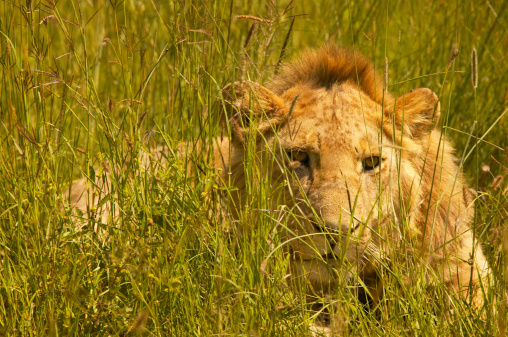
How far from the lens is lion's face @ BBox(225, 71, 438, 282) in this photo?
3.01 meters

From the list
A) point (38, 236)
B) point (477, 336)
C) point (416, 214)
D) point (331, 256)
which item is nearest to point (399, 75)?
point (416, 214)

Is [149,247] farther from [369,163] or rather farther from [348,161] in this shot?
[369,163]

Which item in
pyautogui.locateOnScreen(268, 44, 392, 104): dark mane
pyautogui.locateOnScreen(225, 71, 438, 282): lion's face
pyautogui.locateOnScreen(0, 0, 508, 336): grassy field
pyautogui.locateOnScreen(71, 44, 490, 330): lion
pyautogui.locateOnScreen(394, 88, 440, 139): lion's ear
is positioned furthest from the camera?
pyautogui.locateOnScreen(268, 44, 392, 104): dark mane

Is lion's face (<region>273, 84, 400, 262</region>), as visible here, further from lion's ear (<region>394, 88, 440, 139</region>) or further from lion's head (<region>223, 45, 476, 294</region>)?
lion's ear (<region>394, 88, 440, 139</region>)

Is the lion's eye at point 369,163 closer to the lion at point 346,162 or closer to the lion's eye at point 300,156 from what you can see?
the lion at point 346,162

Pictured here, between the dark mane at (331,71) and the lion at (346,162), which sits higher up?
the dark mane at (331,71)

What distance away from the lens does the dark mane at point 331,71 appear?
385 centimetres

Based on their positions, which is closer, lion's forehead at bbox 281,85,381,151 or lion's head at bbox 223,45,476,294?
lion's head at bbox 223,45,476,294

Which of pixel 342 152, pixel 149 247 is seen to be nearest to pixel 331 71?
pixel 342 152

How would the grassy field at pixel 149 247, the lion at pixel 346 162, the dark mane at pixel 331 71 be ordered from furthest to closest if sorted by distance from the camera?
the dark mane at pixel 331 71, the lion at pixel 346 162, the grassy field at pixel 149 247

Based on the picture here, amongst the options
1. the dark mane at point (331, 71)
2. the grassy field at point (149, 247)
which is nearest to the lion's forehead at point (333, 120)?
the dark mane at point (331, 71)

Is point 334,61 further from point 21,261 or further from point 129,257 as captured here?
point 21,261

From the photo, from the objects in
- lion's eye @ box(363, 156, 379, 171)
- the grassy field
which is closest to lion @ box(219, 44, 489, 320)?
lion's eye @ box(363, 156, 379, 171)

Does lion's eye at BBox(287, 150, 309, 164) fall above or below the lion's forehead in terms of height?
below
